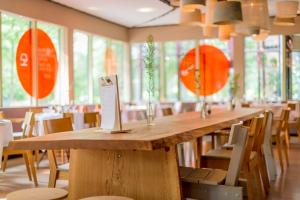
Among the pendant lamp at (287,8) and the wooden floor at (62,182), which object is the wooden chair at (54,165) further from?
the pendant lamp at (287,8)

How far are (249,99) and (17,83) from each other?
654 cm

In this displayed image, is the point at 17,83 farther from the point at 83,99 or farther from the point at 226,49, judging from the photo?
the point at 226,49

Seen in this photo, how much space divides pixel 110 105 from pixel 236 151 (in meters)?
0.87

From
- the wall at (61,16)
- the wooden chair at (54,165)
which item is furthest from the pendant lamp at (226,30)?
the wooden chair at (54,165)

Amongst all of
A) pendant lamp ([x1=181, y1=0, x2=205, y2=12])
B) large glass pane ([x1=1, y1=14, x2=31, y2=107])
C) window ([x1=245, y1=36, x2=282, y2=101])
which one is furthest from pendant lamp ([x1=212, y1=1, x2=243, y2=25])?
window ([x1=245, y1=36, x2=282, y2=101])

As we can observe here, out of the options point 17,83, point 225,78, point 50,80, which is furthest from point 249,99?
point 17,83

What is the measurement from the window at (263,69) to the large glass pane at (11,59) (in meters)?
6.32

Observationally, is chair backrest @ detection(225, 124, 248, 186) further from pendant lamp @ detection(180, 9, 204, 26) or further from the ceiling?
the ceiling

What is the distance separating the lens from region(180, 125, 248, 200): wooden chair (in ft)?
8.59

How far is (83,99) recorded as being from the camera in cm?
1081

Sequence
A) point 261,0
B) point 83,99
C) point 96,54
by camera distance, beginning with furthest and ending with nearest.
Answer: point 96,54 → point 83,99 → point 261,0

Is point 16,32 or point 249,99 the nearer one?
point 16,32

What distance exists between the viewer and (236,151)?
2645 millimetres

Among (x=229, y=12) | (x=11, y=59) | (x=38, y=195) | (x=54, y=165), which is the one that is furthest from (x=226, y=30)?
(x=38, y=195)
